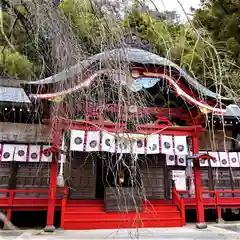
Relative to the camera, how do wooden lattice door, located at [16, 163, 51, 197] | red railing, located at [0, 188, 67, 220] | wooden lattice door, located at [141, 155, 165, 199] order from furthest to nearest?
wooden lattice door, located at [141, 155, 165, 199] → wooden lattice door, located at [16, 163, 51, 197] → red railing, located at [0, 188, 67, 220]

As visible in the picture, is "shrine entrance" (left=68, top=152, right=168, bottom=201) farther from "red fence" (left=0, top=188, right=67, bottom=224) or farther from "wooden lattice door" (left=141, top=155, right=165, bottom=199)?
"red fence" (left=0, top=188, right=67, bottom=224)

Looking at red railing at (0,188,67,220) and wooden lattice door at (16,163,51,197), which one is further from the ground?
wooden lattice door at (16,163,51,197)

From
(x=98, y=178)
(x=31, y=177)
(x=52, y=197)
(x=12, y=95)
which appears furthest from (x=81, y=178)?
(x=12, y=95)

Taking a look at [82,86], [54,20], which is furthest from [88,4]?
[82,86]

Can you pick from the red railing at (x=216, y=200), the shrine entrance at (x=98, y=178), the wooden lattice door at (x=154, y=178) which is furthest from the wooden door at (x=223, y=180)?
the wooden lattice door at (x=154, y=178)

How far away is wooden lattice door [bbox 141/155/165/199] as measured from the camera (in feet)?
32.6

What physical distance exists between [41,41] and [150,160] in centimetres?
798

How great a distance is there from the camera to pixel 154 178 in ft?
33.1

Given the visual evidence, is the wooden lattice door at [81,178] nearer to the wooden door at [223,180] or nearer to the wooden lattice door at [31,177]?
the wooden lattice door at [31,177]

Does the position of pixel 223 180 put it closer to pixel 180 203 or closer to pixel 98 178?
pixel 180 203

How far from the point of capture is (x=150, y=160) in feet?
33.1

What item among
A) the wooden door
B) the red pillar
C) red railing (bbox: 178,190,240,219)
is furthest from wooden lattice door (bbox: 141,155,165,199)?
the wooden door

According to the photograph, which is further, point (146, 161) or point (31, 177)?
point (31, 177)

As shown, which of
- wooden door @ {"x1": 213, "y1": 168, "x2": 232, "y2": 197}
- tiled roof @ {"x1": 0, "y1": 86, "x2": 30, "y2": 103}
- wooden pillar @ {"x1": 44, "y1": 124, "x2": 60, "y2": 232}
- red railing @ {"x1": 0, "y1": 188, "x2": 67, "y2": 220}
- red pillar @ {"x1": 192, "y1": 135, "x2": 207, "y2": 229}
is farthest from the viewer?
wooden door @ {"x1": 213, "y1": 168, "x2": 232, "y2": 197}
